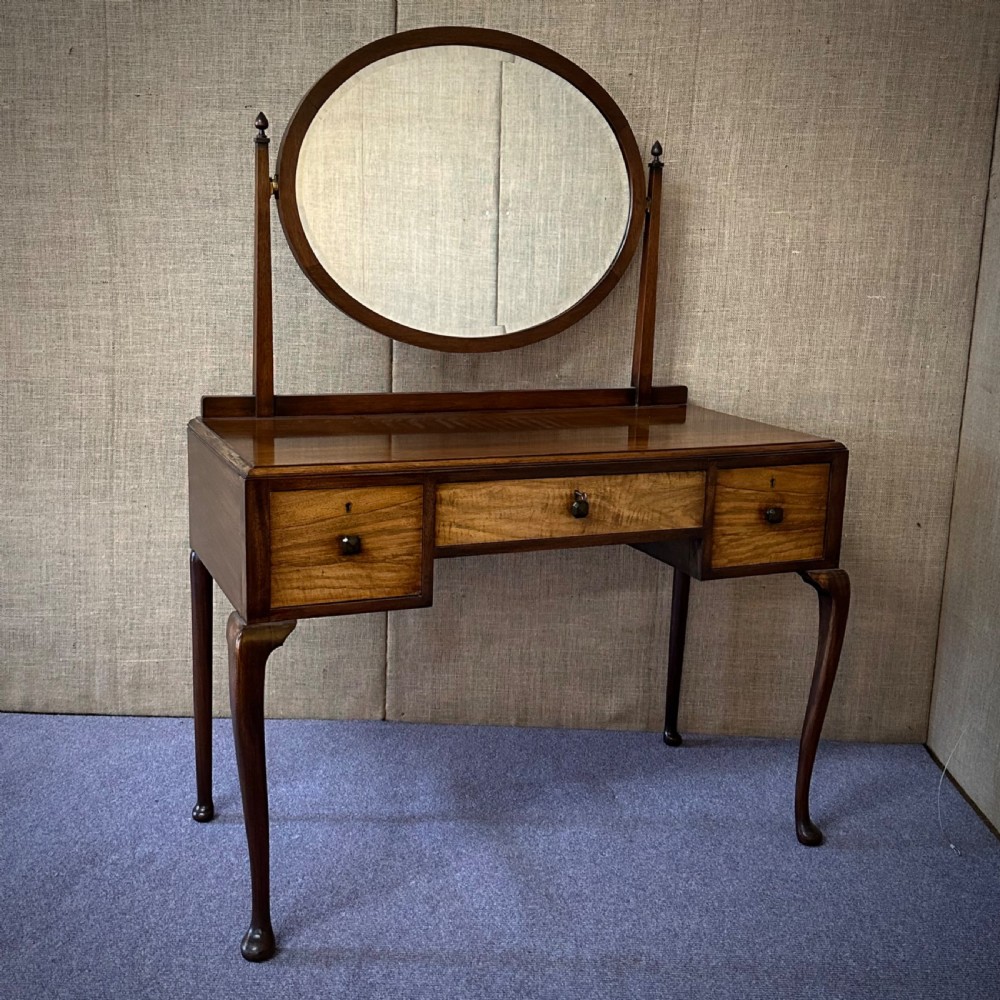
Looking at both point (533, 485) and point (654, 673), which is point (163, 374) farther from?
point (654, 673)

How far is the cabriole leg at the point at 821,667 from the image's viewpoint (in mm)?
1990

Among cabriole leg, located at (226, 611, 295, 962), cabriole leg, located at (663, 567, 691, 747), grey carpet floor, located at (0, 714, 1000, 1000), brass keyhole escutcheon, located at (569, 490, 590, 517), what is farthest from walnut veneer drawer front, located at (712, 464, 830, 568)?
cabriole leg, located at (226, 611, 295, 962)

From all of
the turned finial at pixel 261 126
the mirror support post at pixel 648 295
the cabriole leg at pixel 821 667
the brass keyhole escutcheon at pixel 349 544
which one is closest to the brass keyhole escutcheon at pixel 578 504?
the brass keyhole escutcheon at pixel 349 544

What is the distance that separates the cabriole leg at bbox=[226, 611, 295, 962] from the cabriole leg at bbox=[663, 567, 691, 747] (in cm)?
104

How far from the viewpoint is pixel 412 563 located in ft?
5.56

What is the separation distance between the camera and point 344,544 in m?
1.63

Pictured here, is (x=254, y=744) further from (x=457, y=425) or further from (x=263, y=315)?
(x=263, y=315)

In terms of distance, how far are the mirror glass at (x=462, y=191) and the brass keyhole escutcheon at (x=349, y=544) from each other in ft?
2.10

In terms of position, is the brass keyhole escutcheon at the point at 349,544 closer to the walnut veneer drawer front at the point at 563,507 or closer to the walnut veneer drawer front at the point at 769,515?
the walnut veneer drawer front at the point at 563,507

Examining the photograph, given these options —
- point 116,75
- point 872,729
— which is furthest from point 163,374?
point 872,729

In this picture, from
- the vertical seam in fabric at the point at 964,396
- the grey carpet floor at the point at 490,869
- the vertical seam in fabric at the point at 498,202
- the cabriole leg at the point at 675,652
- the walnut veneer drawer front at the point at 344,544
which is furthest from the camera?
the cabriole leg at the point at 675,652

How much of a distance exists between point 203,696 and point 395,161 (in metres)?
1.05

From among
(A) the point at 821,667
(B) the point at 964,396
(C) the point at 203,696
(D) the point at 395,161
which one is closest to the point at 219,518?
(C) the point at 203,696

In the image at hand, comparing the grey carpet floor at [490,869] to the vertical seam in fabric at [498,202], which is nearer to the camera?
the grey carpet floor at [490,869]
